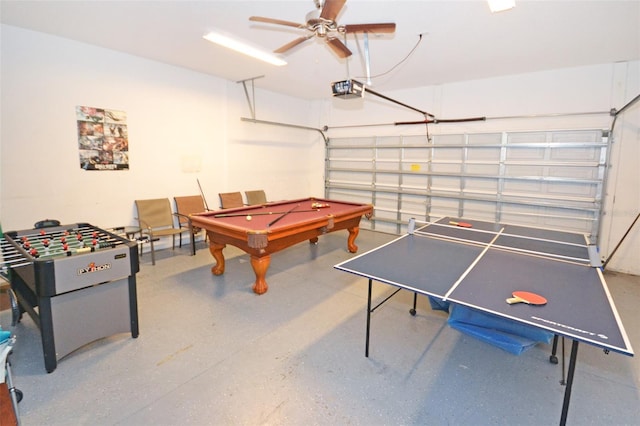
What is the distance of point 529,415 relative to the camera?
1.87m

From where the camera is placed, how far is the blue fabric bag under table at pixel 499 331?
180cm

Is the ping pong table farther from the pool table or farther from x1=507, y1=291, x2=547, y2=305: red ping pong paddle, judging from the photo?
the pool table

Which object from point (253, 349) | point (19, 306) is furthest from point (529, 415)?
point (19, 306)

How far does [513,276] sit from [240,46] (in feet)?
11.8

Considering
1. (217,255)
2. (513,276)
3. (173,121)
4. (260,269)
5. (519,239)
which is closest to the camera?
(513,276)

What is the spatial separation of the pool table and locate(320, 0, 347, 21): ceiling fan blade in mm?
1950

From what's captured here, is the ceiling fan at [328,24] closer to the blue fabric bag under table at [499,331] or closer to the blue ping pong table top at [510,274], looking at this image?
the blue ping pong table top at [510,274]

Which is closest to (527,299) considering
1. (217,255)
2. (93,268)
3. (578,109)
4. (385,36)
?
(93,268)

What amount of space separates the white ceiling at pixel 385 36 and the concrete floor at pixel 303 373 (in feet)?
9.42

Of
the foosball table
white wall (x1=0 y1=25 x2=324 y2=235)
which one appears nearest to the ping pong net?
the foosball table

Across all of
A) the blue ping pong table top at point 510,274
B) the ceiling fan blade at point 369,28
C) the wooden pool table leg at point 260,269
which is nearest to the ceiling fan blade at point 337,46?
the ceiling fan blade at point 369,28

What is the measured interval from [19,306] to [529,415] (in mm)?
4063

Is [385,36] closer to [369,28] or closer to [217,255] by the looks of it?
[369,28]

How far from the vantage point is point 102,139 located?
426 centimetres
